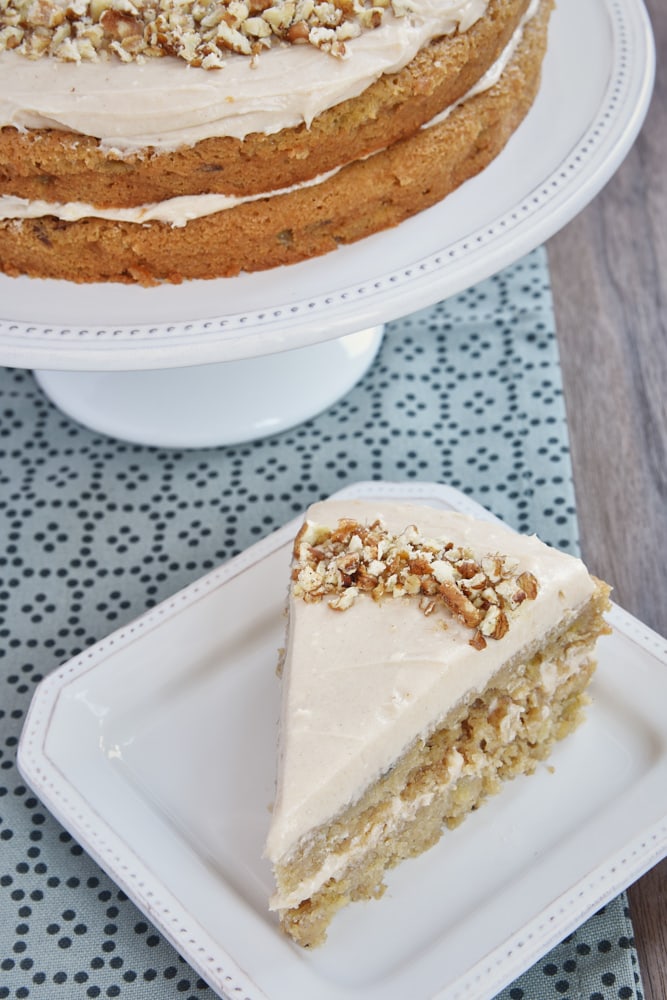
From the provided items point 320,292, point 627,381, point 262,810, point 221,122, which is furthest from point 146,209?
point 627,381

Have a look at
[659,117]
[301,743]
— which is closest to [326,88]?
[301,743]

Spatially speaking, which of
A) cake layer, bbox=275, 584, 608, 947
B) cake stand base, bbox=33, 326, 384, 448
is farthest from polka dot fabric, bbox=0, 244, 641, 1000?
cake layer, bbox=275, 584, 608, 947

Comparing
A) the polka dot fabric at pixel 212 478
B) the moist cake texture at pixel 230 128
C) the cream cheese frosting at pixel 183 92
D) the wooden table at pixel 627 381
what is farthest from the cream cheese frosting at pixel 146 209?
the wooden table at pixel 627 381

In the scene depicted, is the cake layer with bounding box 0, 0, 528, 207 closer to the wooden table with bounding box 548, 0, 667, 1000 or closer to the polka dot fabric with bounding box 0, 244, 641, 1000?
the polka dot fabric with bounding box 0, 244, 641, 1000

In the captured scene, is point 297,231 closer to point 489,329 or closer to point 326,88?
point 326,88

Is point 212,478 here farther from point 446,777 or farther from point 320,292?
point 446,777

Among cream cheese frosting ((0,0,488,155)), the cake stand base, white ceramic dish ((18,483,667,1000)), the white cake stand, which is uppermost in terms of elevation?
cream cheese frosting ((0,0,488,155))
